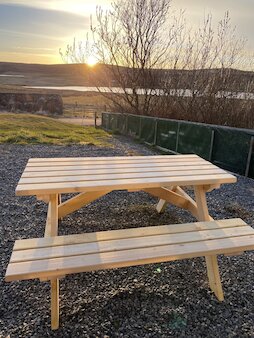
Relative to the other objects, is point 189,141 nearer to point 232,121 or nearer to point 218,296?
point 232,121

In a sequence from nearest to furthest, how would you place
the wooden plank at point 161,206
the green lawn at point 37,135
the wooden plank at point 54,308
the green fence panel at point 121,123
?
the wooden plank at point 54,308 < the wooden plank at point 161,206 < the green lawn at point 37,135 < the green fence panel at point 121,123

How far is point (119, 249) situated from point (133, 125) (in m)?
8.97

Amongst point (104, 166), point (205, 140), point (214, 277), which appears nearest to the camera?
point (214, 277)

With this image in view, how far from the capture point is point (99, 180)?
2.41 m

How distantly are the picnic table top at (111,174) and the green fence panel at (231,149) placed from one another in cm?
263

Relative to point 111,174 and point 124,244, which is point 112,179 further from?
point 124,244

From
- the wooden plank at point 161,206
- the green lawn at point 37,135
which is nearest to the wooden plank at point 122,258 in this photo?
the wooden plank at point 161,206

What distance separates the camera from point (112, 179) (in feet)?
8.03

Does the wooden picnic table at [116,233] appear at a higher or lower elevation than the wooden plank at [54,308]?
higher

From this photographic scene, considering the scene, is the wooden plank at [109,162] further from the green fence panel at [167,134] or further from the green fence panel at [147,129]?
the green fence panel at [147,129]

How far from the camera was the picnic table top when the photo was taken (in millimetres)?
2268

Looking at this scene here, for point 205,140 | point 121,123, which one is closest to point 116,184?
point 205,140

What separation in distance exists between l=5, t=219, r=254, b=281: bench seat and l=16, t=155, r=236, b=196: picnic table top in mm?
382

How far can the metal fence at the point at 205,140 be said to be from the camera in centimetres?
550
